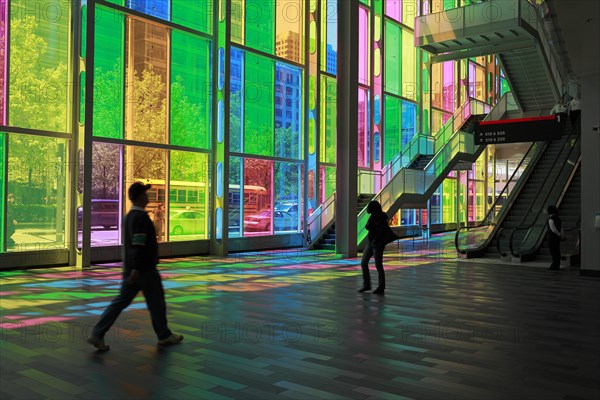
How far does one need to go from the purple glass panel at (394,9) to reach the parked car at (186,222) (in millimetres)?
13442

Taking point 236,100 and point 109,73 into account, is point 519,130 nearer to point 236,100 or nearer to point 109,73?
point 236,100

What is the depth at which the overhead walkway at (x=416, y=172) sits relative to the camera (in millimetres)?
17562

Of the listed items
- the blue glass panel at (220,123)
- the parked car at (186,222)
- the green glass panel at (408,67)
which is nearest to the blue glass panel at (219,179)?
the blue glass panel at (220,123)

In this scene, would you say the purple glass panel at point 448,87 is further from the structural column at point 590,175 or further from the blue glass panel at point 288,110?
the structural column at point 590,175

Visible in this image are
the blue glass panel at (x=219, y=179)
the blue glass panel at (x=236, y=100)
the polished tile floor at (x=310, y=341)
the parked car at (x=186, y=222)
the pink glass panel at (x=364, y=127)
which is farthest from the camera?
the pink glass panel at (x=364, y=127)

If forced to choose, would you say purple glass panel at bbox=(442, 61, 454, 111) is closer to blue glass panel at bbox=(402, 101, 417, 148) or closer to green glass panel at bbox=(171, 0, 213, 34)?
blue glass panel at bbox=(402, 101, 417, 148)

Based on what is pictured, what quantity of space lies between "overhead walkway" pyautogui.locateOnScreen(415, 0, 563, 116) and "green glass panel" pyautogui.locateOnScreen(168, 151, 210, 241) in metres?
9.20

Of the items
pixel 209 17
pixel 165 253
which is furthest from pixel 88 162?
pixel 209 17

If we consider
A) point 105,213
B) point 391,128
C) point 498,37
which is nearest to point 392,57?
point 391,128

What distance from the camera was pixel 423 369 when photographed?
14.8ft

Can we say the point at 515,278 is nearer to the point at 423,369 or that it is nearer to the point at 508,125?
the point at 508,125

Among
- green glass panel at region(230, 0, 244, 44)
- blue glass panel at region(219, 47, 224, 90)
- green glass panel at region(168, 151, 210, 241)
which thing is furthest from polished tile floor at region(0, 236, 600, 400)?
green glass panel at region(230, 0, 244, 44)

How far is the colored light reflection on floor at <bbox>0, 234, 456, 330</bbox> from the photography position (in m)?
7.23

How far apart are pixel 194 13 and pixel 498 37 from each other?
9768 millimetres
